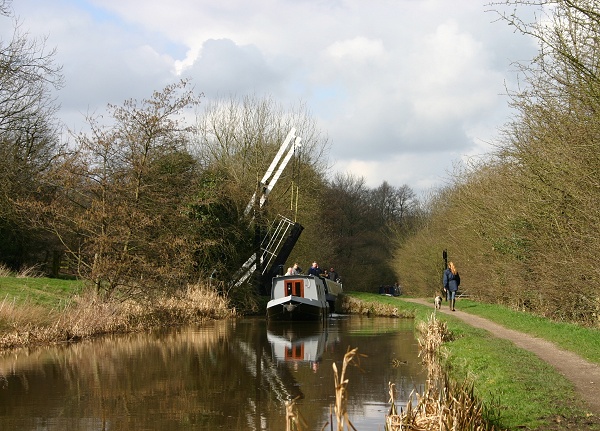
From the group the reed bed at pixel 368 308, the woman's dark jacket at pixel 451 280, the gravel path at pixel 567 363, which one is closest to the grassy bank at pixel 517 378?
the gravel path at pixel 567 363

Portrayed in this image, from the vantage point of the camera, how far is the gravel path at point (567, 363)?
944 centimetres

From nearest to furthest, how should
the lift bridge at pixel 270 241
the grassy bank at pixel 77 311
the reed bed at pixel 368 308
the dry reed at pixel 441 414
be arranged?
the dry reed at pixel 441 414 < the grassy bank at pixel 77 311 < the reed bed at pixel 368 308 < the lift bridge at pixel 270 241

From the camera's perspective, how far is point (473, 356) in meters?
13.1

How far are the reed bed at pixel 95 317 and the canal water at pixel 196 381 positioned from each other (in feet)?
1.78

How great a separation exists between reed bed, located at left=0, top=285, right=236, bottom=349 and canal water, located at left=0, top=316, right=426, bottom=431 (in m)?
0.54

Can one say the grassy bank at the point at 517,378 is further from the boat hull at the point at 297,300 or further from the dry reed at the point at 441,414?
the boat hull at the point at 297,300

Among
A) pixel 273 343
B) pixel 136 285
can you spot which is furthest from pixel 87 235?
pixel 273 343

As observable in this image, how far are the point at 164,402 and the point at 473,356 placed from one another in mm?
5238

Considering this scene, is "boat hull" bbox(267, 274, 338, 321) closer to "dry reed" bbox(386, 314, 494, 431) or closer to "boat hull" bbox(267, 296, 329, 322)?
"boat hull" bbox(267, 296, 329, 322)

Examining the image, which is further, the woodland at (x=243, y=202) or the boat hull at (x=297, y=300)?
the boat hull at (x=297, y=300)

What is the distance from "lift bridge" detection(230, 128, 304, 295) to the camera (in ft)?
109

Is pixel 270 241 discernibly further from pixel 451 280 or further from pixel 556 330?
pixel 556 330

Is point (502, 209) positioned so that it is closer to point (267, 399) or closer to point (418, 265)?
point (267, 399)

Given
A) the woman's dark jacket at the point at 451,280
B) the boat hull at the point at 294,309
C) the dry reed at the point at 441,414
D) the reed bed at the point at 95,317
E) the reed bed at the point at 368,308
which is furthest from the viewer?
the reed bed at the point at 368,308
